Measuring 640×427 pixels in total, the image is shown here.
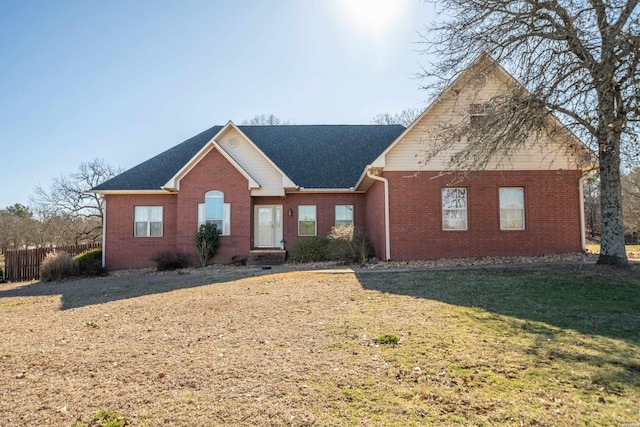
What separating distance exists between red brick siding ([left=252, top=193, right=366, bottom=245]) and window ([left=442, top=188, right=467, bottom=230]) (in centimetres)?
486

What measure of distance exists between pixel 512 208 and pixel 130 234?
16.4 metres

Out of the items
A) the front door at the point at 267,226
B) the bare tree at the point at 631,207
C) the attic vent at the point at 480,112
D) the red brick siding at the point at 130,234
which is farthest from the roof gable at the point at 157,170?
the bare tree at the point at 631,207

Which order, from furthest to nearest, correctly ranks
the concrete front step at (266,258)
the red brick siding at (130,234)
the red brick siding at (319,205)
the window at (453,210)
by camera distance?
1. the red brick siding at (319,205)
2. the red brick siding at (130,234)
3. the concrete front step at (266,258)
4. the window at (453,210)

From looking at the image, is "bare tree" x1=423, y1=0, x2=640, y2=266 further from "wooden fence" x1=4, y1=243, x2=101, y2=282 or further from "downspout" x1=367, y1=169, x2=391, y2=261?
"wooden fence" x1=4, y1=243, x2=101, y2=282

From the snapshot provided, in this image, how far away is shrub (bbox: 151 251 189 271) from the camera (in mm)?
15953

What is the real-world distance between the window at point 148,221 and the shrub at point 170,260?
169cm

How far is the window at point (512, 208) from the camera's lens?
13836mm

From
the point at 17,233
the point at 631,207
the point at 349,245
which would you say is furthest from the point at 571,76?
the point at 17,233

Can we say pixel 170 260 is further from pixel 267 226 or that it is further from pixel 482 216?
pixel 482 216

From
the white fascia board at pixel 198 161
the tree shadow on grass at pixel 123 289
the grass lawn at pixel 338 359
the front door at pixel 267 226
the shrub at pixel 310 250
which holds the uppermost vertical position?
the white fascia board at pixel 198 161

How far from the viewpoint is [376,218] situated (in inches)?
596

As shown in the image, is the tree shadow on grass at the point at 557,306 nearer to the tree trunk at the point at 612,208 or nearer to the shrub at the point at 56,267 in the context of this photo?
the tree trunk at the point at 612,208

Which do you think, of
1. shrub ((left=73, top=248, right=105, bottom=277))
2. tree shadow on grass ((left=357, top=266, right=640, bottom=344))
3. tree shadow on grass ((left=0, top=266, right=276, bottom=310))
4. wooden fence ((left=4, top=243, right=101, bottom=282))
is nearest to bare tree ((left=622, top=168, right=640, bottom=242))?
tree shadow on grass ((left=357, top=266, right=640, bottom=344))

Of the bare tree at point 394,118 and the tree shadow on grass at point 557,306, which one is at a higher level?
A: the bare tree at point 394,118
